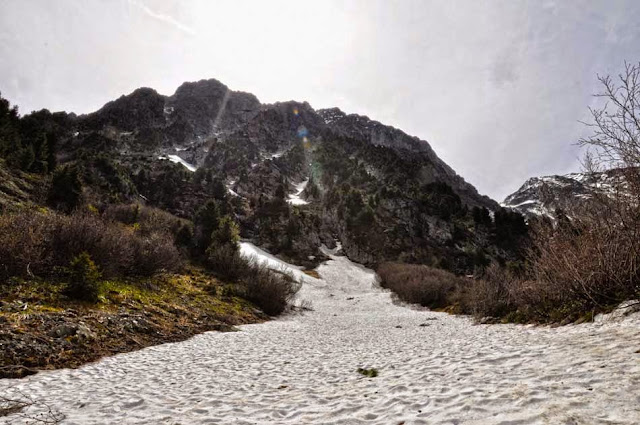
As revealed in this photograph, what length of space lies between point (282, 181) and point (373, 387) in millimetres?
131693

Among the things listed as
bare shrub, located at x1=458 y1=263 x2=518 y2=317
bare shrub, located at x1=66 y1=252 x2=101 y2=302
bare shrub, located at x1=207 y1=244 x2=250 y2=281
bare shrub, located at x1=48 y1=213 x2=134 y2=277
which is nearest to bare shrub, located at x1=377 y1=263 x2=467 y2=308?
bare shrub, located at x1=458 y1=263 x2=518 y2=317

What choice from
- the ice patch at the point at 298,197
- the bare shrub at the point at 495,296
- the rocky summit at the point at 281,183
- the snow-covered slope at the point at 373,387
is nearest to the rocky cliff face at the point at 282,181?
the rocky summit at the point at 281,183

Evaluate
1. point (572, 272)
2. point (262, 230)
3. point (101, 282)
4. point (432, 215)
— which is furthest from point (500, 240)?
point (101, 282)

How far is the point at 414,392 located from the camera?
5.67m

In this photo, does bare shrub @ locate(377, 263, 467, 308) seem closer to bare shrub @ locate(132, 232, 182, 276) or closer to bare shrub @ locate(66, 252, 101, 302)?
bare shrub @ locate(132, 232, 182, 276)

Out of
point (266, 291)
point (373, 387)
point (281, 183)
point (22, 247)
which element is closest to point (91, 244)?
point (22, 247)

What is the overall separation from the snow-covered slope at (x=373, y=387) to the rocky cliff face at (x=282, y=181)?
143 ft

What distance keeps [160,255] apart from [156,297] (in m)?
4.96

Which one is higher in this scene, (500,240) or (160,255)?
(500,240)

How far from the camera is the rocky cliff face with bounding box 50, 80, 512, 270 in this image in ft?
276

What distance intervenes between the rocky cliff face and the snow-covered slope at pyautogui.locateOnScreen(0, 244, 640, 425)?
143 feet

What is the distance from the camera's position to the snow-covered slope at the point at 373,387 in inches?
163

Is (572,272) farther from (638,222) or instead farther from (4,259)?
(4,259)

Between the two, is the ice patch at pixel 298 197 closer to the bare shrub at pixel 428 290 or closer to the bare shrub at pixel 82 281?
the bare shrub at pixel 428 290
